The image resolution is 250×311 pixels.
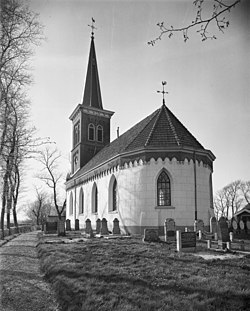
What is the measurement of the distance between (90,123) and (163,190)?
75.3ft

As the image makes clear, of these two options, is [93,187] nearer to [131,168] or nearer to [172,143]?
[131,168]

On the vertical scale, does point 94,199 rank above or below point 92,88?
below

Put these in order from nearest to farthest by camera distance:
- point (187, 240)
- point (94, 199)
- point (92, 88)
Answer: point (187, 240) → point (94, 199) → point (92, 88)

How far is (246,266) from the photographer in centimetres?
807

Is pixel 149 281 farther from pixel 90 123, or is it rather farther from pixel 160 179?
pixel 90 123

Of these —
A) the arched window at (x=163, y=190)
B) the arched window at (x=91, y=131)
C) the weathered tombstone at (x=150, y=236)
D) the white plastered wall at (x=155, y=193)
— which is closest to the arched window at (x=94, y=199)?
the white plastered wall at (x=155, y=193)

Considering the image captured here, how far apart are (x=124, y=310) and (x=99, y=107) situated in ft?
124

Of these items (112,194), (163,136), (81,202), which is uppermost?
(163,136)

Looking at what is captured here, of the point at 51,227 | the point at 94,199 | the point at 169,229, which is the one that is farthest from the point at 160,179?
the point at 51,227

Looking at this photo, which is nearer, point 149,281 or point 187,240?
point 149,281

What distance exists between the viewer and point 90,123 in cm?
4038

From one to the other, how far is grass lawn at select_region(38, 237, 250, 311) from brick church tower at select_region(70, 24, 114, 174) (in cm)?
3079

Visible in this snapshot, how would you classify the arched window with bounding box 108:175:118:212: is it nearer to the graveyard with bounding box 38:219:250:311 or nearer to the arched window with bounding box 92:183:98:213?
the arched window with bounding box 92:183:98:213

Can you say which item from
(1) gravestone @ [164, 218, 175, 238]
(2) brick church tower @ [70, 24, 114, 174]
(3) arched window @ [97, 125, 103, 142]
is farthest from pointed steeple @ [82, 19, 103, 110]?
Answer: (1) gravestone @ [164, 218, 175, 238]
